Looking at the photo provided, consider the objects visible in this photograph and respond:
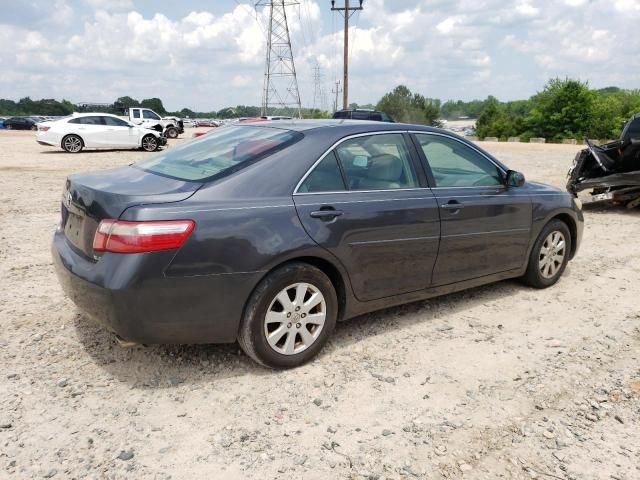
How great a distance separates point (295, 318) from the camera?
3.49 meters

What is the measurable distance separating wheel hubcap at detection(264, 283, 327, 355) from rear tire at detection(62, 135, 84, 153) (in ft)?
62.8

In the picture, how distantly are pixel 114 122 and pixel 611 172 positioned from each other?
57.2 ft

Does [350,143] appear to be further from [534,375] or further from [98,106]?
[98,106]

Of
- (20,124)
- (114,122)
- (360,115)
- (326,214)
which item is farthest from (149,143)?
(20,124)

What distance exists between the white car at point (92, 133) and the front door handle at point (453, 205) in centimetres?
1889

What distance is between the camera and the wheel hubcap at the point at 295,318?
11.2 feet

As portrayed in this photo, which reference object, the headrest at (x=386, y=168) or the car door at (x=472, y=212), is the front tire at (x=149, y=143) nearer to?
the car door at (x=472, y=212)

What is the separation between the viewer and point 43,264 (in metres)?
5.56

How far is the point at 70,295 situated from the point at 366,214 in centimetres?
196

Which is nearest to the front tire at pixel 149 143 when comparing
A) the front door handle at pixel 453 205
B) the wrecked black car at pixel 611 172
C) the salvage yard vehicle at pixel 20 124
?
the wrecked black car at pixel 611 172

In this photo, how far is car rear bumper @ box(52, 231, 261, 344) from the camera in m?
2.96

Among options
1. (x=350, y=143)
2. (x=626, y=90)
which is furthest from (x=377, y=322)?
(x=626, y=90)

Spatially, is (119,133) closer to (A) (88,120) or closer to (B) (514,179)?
(A) (88,120)

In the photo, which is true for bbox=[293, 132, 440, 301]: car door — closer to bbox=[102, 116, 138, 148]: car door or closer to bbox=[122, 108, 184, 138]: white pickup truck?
bbox=[102, 116, 138, 148]: car door
